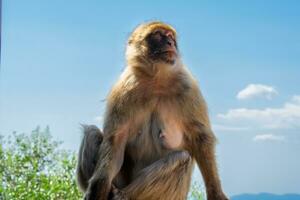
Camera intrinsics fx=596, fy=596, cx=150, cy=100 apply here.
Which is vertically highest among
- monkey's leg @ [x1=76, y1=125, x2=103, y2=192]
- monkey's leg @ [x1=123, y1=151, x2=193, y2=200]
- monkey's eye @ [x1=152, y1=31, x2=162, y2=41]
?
monkey's eye @ [x1=152, y1=31, x2=162, y2=41]

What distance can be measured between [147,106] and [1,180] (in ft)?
18.9

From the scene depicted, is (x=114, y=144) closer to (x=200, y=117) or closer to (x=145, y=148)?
(x=145, y=148)

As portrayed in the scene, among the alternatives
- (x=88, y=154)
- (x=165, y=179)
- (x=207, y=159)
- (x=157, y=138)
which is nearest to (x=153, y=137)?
(x=157, y=138)

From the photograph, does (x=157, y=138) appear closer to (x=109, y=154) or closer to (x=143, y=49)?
(x=109, y=154)

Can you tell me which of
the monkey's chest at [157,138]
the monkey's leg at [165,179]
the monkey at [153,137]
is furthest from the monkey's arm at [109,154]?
the monkey's leg at [165,179]

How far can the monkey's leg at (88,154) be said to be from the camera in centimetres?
571

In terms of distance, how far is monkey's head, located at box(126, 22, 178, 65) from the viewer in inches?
222

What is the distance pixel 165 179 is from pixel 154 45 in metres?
1.32

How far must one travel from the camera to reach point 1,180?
10523 millimetres

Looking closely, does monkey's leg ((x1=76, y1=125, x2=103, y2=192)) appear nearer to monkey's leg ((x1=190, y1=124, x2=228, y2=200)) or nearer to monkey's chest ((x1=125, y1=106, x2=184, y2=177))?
monkey's chest ((x1=125, y1=106, x2=184, y2=177))

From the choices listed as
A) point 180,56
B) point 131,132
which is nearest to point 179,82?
point 180,56

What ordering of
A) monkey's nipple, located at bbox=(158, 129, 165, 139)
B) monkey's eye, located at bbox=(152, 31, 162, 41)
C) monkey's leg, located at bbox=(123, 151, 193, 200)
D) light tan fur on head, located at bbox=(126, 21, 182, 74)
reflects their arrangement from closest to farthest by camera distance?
monkey's leg, located at bbox=(123, 151, 193, 200), monkey's nipple, located at bbox=(158, 129, 165, 139), light tan fur on head, located at bbox=(126, 21, 182, 74), monkey's eye, located at bbox=(152, 31, 162, 41)

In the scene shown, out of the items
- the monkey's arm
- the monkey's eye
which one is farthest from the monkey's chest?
the monkey's eye

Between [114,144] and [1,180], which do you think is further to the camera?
[1,180]
